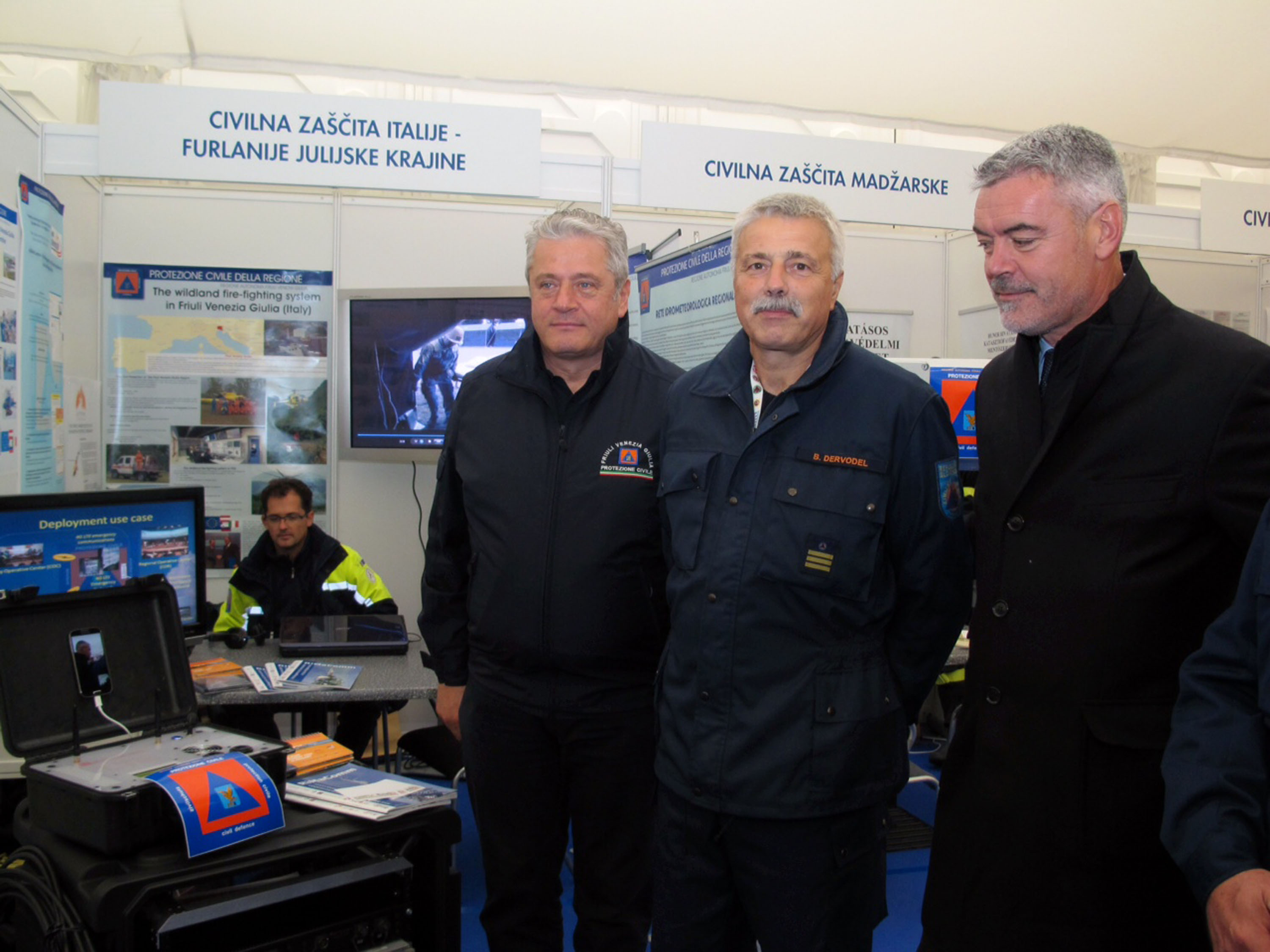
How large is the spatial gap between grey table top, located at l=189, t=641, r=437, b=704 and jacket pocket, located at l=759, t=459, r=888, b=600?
4.83ft

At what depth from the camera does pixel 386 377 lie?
4.18m

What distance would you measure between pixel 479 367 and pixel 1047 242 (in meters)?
1.17

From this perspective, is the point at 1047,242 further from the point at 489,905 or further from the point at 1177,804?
the point at 489,905

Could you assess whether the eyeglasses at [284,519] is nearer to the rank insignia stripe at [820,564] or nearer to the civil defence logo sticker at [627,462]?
the civil defence logo sticker at [627,462]

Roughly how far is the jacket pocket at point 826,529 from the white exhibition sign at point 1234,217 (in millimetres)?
3372

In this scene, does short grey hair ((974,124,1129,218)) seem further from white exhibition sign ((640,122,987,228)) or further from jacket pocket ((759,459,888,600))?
white exhibition sign ((640,122,987,228))

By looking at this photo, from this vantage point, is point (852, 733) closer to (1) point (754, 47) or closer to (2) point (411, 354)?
(2) point (411, 354)

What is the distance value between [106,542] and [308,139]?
Answer: 151 centimetres

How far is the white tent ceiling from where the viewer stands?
3793mm

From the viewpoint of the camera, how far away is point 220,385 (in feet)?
14.1

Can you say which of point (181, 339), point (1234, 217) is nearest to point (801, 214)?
point (1234, 217)

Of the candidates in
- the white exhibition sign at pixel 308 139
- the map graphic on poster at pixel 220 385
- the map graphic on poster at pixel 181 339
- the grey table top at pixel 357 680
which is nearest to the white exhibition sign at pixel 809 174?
the white exhibition sign at pixel 308 139

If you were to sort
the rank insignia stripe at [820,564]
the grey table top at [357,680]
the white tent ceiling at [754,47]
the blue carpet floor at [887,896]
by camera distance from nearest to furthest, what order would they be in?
the rank insignia stripe at [820,564] < the grey table top at [357,680] < the blue carpet floor at [887,896] < the white tent ceiling at [754,47]

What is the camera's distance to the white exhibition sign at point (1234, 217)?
392 centimetres
